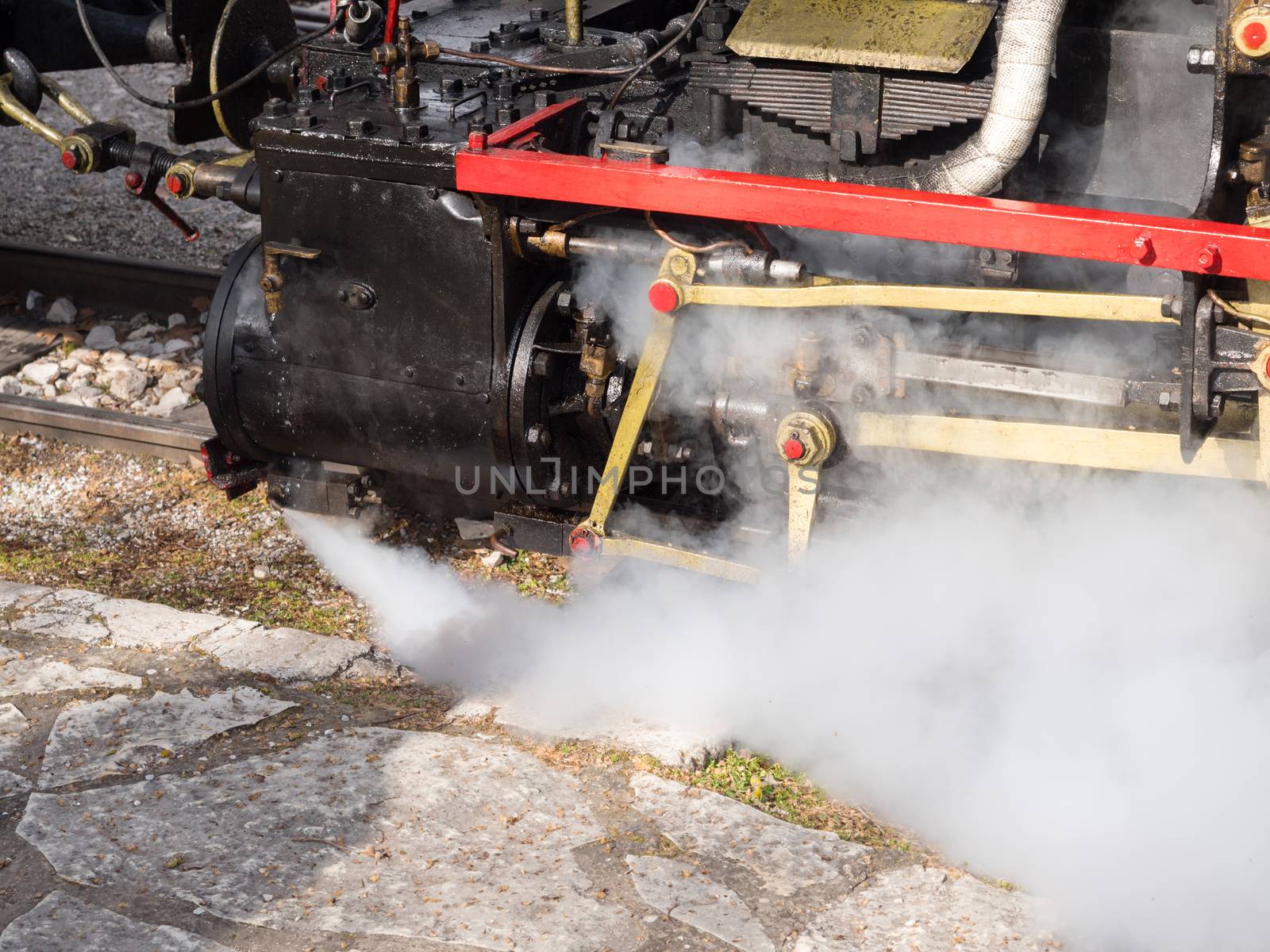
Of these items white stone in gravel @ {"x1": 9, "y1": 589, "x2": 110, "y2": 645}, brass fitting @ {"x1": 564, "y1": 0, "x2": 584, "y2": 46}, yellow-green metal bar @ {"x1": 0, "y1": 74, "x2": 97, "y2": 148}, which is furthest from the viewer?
yellow-green metal bar @ {"x1": 0, "y1": 74, "x2": 97, "y2": 148}

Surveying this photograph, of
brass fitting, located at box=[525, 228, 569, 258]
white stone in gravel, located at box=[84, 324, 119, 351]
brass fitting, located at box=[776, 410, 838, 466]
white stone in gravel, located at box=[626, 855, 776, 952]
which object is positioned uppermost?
brass fitting, located at box=[525, 228, 569, 258]

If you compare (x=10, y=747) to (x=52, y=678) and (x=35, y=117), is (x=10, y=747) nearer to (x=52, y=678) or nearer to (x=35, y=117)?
(x=52, y=678)

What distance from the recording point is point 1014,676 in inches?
145

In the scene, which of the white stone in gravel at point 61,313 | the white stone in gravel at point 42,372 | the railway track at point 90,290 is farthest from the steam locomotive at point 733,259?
the white stone in gravel at point 61,313

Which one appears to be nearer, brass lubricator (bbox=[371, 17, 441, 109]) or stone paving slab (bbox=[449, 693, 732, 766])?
stone paving slab (bbox=[449, 693, 732, 766])

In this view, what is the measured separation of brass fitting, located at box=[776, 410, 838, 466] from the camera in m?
3.49

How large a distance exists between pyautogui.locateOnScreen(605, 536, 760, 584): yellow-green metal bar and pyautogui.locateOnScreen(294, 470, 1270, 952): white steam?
13 centimetres

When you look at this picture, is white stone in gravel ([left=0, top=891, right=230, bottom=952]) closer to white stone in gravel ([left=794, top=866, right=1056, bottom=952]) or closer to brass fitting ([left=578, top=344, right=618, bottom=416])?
white stone in gravel ([left=794, top=866, right=1056, bottom=952])

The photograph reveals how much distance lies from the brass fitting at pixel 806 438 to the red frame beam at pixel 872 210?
1.68ft

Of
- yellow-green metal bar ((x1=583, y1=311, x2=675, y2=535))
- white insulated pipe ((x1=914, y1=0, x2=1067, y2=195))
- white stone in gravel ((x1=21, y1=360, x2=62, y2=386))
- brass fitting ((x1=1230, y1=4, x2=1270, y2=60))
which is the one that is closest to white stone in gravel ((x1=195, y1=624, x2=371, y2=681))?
yellow-green metal bar ((x1=583, y1=311, x2=675, y2=535))

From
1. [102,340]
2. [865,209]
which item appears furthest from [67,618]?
[865,209]

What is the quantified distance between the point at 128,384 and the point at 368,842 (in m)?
2.93

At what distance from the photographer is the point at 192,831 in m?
3.08

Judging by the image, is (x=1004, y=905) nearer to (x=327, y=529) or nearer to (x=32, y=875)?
(x=32, y=875)
